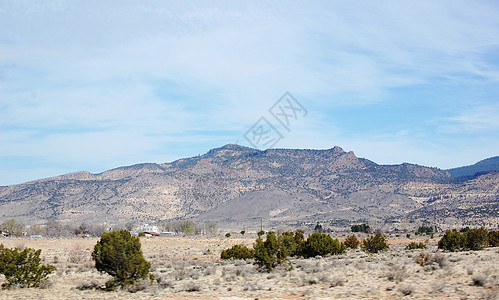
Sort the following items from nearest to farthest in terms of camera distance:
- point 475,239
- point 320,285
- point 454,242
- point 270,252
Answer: point 320,285
point 270,252
point 454,242
point 475,239

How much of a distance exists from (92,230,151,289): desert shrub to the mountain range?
3871 inches

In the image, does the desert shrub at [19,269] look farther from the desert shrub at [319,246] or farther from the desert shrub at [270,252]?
the desert shrub at [319,246]

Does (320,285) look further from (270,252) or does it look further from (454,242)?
(454,242)

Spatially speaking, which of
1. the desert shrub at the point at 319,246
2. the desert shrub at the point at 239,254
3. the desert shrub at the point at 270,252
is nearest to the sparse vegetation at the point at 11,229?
the desert shrub at the point at 239,254

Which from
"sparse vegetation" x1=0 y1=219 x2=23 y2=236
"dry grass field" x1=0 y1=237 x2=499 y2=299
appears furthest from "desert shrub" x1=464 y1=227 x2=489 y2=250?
"sparse vegetation" x1=0 y1=219 x2=23 y2=236

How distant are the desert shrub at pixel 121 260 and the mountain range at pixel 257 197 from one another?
98.3 m

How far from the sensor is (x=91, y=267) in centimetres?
3091

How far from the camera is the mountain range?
433ft

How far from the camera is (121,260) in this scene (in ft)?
65.6

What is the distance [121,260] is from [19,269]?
4768 millimetres

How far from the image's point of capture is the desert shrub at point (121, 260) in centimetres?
1997

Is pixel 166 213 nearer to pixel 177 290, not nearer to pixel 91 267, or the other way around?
pixel 91 267

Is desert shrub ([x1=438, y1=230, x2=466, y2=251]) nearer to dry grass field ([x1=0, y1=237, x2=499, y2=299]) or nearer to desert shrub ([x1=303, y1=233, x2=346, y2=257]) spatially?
desert shrub ([x1=303, y1=233, x2=346, y2=257])

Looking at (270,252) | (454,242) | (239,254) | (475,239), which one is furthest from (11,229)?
(475,239)
